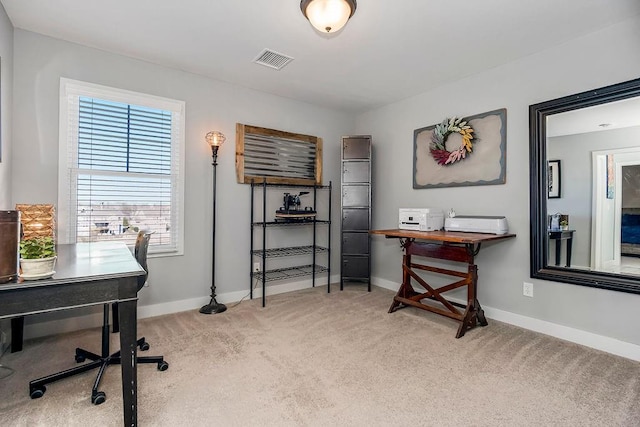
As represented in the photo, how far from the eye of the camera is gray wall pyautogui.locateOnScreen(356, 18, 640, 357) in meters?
2.32

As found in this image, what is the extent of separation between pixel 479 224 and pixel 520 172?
599 mm

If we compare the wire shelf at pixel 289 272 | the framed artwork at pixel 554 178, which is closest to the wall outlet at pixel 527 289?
the framed artwork at pixel 554 178

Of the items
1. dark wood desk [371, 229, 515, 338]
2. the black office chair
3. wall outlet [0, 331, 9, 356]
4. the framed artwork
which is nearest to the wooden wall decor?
dark wood desk [371, 229, 515, 338]

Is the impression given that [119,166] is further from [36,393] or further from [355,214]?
[355,214]

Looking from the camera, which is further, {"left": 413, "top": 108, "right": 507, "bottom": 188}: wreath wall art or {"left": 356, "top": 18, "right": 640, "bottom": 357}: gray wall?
{"left": 413, "top": 108, "right": 507, "bottom": 188}: wreath wall art

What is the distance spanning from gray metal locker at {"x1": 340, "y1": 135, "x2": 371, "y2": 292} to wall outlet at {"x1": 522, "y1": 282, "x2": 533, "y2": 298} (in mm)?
1742

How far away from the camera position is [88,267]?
4.91 feet

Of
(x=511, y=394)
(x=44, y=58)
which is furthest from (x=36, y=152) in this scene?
(x=511, y=394)

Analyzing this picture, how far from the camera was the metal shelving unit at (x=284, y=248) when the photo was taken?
3.59m

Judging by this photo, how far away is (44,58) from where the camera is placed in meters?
2.53

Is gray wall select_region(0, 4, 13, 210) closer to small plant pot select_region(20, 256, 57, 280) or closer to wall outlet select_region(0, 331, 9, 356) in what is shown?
wall outlet select_region(0, 331, 9, 356)

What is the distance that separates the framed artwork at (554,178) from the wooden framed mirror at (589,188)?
0.02 meters

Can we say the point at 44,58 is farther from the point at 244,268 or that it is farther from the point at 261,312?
the point at 261,312

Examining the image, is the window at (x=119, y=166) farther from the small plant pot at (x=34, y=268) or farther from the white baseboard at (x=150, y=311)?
the small plant pot at (x=34, y=268)
